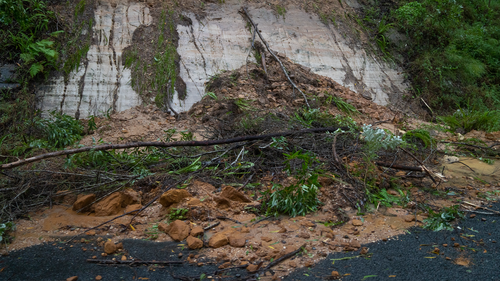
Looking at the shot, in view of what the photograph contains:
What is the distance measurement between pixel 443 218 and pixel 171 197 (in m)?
2.59

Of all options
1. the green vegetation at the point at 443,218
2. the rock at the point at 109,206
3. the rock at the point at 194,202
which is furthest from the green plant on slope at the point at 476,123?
the rock at the point at 109,206

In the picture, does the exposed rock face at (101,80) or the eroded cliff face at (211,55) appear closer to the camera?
the exposed rock face at (101,80)

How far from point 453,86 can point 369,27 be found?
2.61 meters

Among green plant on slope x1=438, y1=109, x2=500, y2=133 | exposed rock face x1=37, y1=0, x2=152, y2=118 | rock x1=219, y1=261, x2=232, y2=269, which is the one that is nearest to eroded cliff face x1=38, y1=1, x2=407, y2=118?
exposed rock face x1=37, y1=0, x2=152, y2=118

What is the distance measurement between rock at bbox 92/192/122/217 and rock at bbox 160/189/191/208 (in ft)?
1.63

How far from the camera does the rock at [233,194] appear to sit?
11.5 ft

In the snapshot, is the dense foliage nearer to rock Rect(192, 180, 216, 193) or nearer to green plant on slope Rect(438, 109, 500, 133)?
green plant on slope Rect(438, 109, 500, 133)

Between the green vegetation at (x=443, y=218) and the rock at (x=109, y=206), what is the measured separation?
3.00 meters

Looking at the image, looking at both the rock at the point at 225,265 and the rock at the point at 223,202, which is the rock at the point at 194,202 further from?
the rock at the point at 225,265

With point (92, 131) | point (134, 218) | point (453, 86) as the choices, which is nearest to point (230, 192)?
point (134, 218)

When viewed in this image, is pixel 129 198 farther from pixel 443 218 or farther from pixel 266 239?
pixel 443 218

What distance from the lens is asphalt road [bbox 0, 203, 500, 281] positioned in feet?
7.82

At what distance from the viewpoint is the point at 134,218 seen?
3277 mm

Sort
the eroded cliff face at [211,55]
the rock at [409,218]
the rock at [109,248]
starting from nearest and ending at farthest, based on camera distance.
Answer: the rock at [109,248], the rock at [409,218], the eroded cliff face at [211,55]
